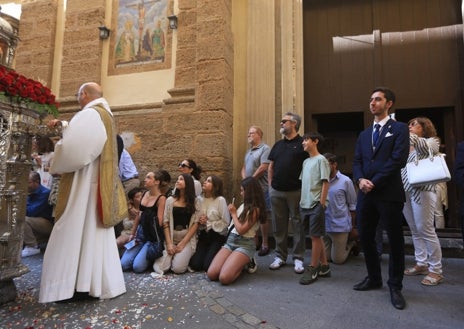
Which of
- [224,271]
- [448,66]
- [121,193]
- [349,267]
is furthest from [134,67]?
[448,66]

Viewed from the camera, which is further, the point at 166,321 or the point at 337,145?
the point at 337,145

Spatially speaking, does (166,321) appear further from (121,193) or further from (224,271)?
(121,193)

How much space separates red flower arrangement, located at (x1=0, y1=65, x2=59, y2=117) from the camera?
290 centimetres

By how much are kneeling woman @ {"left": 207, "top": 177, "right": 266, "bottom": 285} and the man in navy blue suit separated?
1159 mm

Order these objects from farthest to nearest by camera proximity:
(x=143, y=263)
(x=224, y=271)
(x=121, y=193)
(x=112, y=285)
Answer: (x=143, y=263) < (x=224, y=271) < (x=121, y=193) < (x=112, y=285)

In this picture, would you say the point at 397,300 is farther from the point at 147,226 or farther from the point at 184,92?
the point at 184,92

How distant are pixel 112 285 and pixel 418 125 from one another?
136 inches

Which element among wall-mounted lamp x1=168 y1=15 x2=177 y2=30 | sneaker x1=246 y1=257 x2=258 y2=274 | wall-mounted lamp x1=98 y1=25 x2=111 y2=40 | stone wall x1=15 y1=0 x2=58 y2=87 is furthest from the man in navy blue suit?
stone wall x1=15 y1=0 x2=58 y2=87

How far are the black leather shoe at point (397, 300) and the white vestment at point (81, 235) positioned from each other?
92.8 inches

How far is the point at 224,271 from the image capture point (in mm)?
3633

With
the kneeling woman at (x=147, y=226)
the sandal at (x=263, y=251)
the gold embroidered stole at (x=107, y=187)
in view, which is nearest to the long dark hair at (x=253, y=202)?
the sandal at (x=263, y=251)

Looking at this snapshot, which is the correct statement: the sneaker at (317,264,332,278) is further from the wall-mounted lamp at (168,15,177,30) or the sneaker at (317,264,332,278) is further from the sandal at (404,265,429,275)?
the wall-mounted lamp at (168,15,177,30)

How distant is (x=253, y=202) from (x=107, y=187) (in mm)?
1647

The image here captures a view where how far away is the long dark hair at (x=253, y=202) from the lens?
408 centimetres
